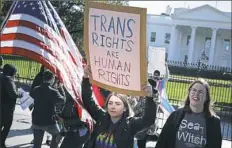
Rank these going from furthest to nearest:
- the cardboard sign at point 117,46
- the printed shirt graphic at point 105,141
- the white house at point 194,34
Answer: the white house at point 194,34, the cardboard sign at point 117,46, the printed shirt graphic at point 105,141

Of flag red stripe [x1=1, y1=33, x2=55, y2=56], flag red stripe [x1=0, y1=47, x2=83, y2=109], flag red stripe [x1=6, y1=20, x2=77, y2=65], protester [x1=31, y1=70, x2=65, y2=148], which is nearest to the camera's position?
flag red stripe [x1=0, y1=47, x2=83, y2=109]

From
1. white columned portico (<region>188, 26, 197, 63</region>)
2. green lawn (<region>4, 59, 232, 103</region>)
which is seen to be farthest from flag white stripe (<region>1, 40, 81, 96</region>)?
white columned portico (<region>188, 26, 197, 63</region>)

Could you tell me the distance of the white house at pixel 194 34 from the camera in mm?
74625

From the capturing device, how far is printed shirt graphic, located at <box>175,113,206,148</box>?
3.91m

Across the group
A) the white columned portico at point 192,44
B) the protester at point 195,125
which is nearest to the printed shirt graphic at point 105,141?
the protester at point 195,125

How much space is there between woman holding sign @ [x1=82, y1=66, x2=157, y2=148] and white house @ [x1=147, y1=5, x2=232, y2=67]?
68271 mm

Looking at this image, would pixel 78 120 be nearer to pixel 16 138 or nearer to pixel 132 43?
pixel 132 43

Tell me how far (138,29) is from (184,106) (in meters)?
0.85

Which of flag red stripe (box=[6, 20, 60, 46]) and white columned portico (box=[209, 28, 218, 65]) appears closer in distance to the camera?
flag red stripe (box=[6, 20, 60, 46])

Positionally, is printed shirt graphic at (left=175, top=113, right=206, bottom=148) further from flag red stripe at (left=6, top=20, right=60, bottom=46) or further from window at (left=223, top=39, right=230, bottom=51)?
window at (left=223, top=39, right=230, bottom=51)

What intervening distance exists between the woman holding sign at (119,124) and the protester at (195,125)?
0.37m

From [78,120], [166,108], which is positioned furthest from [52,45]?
[166,108]

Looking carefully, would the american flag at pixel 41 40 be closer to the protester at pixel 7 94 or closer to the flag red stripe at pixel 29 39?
the flag red stripe at pixel 29 39

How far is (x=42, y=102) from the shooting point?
671 centimetres
